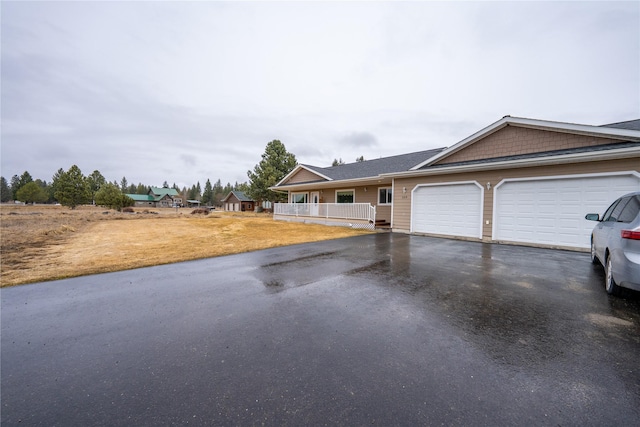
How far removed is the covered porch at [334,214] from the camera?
13.9m

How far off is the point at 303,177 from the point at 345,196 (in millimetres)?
4599

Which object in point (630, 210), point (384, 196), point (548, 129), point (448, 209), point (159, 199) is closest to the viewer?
point (630, 210)

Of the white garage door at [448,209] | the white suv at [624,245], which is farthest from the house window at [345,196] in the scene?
the white suv at [624,245]

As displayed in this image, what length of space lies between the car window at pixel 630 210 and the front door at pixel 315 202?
560 inches

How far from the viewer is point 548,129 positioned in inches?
340

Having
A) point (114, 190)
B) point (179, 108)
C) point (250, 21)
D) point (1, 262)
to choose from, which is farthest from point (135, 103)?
point (114, 190)

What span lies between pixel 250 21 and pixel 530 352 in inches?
673

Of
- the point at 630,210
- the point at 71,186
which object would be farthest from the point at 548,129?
the point at 71,186

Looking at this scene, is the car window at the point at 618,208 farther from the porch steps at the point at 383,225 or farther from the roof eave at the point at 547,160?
the porch steps at the point at 383,225

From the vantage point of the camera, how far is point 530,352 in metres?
2.38

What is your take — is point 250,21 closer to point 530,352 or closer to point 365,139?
point 530,352

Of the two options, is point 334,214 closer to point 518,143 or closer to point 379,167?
point 379,167

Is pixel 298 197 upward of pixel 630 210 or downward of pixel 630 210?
upward

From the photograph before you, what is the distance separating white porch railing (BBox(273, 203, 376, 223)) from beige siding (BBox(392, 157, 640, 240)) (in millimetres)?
1729
